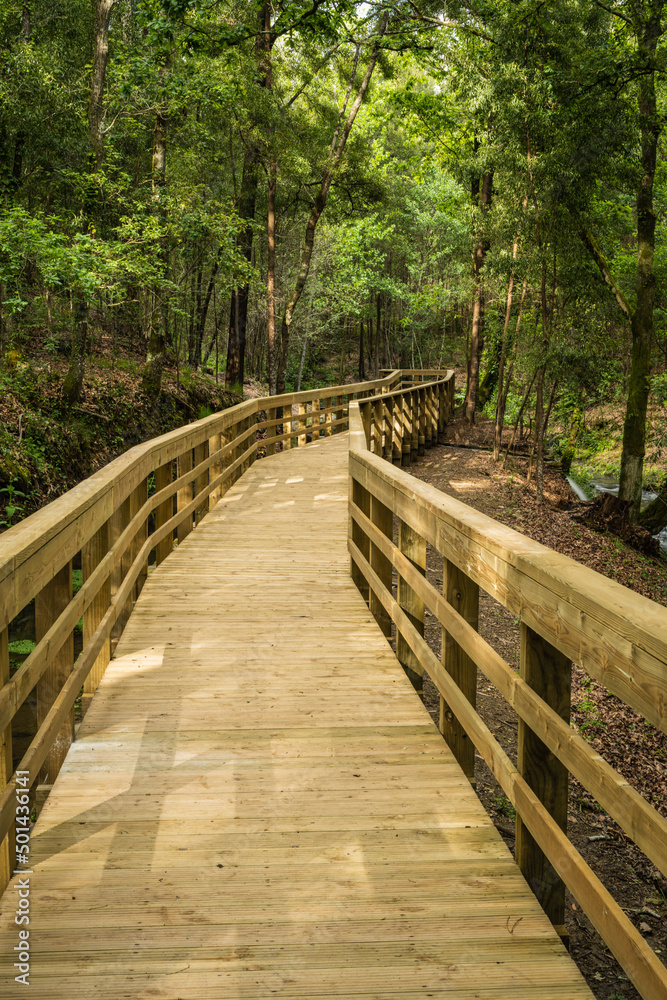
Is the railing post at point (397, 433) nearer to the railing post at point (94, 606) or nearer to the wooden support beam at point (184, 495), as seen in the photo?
the wooden support beam at point (184, 495)

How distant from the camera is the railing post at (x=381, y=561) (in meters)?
4.65

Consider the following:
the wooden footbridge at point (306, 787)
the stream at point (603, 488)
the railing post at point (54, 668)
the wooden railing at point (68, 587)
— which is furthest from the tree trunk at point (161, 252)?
the stream at point (603, 488)

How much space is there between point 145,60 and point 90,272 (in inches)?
153

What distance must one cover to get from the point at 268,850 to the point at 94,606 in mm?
1718

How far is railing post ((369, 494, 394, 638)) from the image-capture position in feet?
15.3

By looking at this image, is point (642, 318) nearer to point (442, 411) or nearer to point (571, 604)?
point (442, 411)

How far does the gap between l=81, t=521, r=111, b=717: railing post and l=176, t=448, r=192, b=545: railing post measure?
2638 mm

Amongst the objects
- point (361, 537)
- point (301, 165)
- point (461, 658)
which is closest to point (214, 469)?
point (361, 537)

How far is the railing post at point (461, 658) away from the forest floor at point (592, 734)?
4.72 ft

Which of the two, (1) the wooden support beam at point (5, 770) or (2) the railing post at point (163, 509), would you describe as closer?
(1) the wooden support beam at point (5, 770)

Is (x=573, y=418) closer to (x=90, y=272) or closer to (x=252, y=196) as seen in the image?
(x=252, y=196)

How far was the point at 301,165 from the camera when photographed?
1714cm

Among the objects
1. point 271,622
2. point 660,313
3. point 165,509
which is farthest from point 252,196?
point 271,622

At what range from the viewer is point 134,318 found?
17297mm
